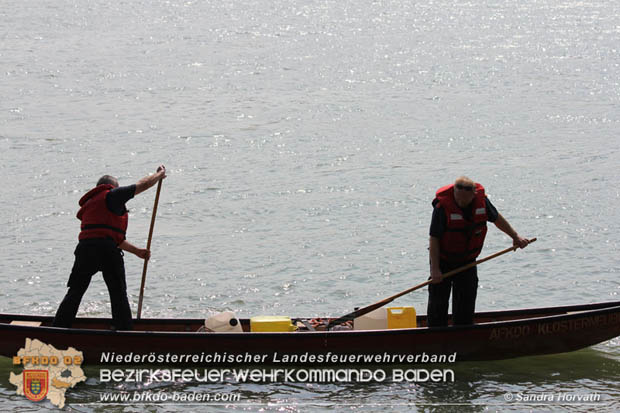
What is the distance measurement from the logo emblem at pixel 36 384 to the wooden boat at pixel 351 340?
271 millimetres

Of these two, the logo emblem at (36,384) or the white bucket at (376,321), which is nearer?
the logo emblem at (36,384)

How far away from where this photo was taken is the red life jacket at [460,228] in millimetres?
7883

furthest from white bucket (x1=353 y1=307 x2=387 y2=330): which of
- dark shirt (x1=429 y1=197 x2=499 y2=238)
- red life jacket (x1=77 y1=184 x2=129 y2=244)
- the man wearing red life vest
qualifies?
red life jacket (x1=77 y1=184 x2=129 y2=244)

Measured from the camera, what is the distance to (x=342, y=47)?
32.8 metres

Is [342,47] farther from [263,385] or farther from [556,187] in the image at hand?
[263,385]

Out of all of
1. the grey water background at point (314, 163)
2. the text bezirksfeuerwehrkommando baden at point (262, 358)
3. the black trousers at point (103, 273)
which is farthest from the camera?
the grey water background at point (314, 163)

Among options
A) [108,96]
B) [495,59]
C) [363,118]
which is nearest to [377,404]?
[363,118]

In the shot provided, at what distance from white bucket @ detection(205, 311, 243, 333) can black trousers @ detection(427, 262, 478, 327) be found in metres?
1.80

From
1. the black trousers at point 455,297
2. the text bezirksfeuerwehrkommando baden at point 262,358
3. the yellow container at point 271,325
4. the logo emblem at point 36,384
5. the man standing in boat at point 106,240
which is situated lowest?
the logo emblem at point 36,384

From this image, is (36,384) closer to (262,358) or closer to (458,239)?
(262,358)

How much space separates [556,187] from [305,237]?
5.31m

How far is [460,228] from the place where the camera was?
796 centimetres

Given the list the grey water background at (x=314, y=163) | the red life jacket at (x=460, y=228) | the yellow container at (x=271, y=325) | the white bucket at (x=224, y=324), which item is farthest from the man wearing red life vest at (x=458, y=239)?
the white bucket at (x=224, y=324)

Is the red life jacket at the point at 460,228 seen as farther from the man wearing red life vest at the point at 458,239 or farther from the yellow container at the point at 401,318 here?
the yellow container at the point at 401,318
